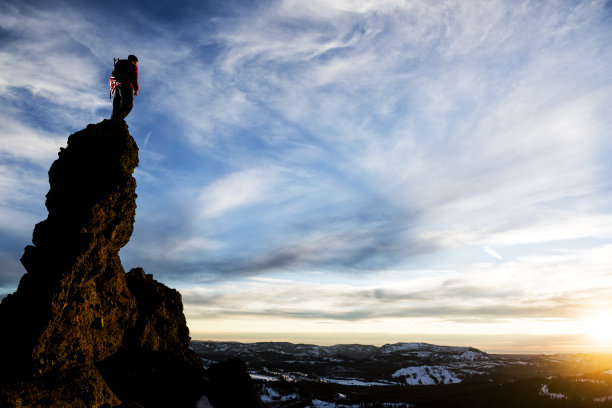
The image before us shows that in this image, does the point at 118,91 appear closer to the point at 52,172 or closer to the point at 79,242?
the point at 52,172

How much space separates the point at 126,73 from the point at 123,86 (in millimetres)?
991

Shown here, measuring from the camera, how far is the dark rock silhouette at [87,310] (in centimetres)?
1908

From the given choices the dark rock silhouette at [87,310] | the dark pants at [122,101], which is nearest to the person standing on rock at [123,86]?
the dark pants at [122,101]

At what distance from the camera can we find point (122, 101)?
2722 cm

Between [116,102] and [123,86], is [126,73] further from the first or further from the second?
[116,102]

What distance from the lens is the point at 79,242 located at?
22000mm

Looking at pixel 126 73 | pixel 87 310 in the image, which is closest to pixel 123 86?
pixel 126 73

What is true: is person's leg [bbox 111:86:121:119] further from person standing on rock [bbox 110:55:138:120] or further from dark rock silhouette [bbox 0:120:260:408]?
dark rock silhouette [bbox 0:120:260:408]

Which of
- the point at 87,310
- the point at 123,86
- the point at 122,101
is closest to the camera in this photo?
the point at 87,310

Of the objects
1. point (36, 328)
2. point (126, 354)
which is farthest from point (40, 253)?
point (126, 354)

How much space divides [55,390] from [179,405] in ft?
30.4

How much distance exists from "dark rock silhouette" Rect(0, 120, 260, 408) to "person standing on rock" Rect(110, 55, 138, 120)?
1.87 m

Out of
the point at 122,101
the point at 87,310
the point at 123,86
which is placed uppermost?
the point at 123,86

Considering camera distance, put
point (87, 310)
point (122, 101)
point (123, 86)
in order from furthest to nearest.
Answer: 1. point (122, 101)
2. point (123, 86)
3. point (87, 310)
